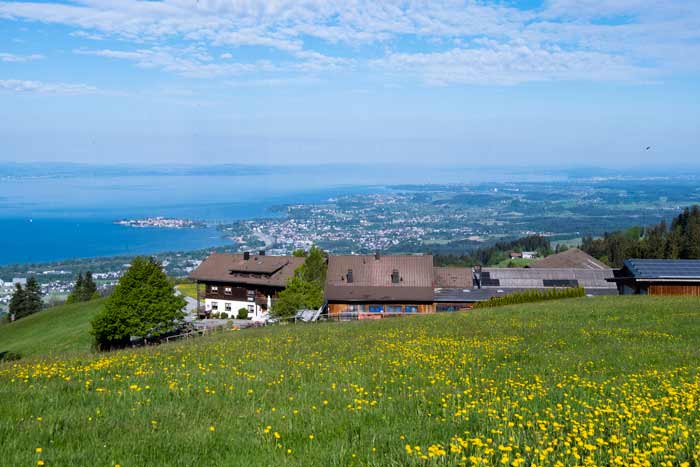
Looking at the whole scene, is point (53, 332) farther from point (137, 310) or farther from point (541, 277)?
point (541, 277)

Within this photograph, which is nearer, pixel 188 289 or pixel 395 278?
pixel 395 278

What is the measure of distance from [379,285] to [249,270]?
20692 millimetres

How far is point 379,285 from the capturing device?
56.5m

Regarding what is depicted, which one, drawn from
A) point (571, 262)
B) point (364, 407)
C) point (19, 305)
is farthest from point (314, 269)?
point (364, 407)

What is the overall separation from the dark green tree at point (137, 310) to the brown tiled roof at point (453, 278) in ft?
85.2

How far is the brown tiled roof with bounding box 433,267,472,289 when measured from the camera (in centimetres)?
5797

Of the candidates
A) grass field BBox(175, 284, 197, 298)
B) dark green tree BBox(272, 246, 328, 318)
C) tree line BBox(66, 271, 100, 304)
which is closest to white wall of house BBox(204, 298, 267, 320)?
grass field BBox(175, 284, 197, 298)

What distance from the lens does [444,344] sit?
18.0 meters

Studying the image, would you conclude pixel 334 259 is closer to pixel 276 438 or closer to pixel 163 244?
pixel 276 438

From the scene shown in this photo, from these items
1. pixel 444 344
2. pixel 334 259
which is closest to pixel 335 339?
pixel 444 344

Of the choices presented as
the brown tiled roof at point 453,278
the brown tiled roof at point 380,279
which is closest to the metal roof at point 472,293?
the brown tiled roof at point 380,279

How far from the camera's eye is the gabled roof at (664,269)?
40228mm

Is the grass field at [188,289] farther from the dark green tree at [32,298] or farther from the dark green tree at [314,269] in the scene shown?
the dark green tree at [314,269]

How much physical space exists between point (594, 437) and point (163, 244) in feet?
649
